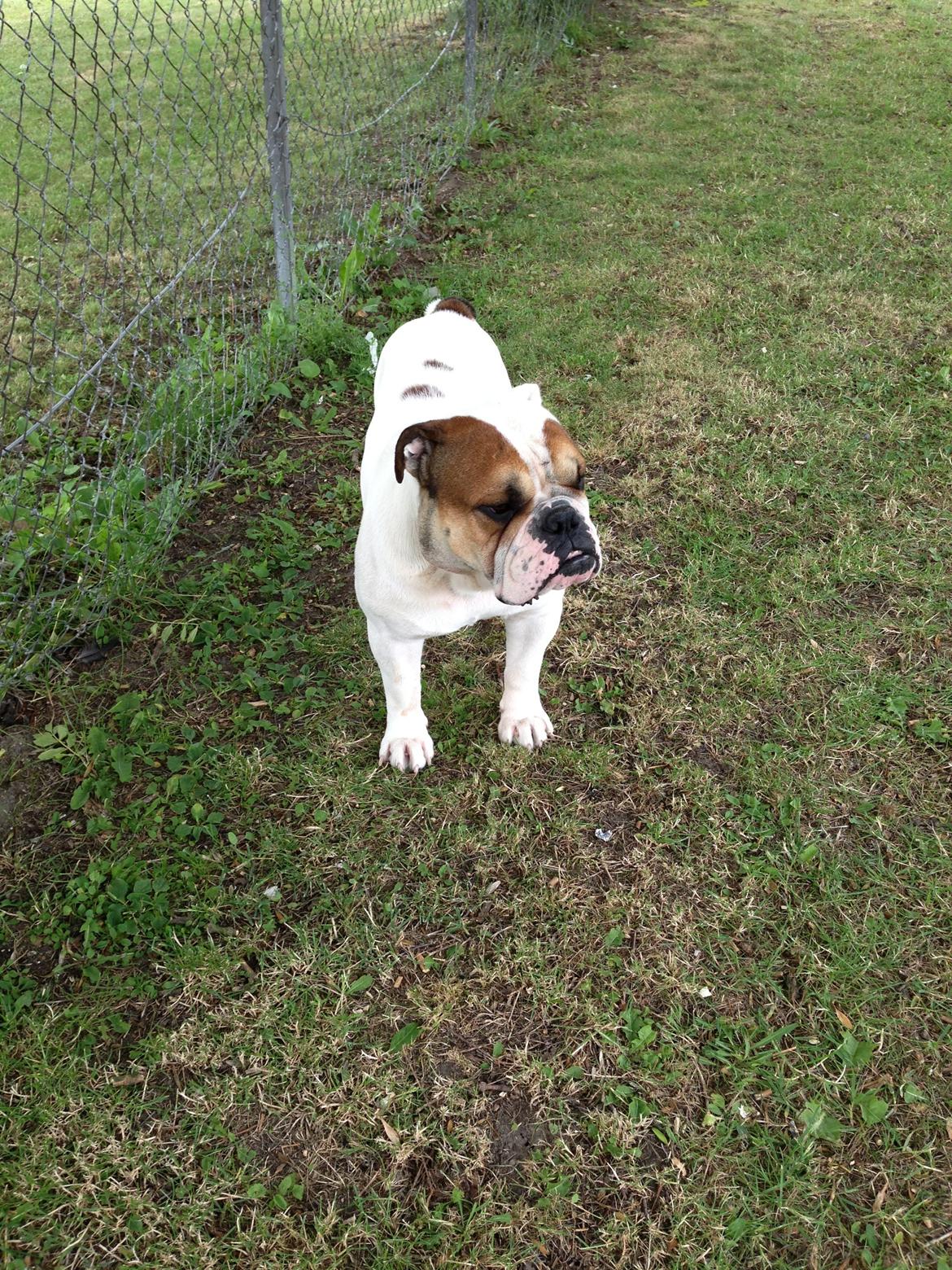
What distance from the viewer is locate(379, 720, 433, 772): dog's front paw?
10.6 feet

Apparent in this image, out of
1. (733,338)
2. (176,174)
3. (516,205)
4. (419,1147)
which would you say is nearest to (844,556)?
(733,338)

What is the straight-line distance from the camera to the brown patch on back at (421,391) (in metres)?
2.98

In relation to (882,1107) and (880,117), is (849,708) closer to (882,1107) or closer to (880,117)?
(882,1107)

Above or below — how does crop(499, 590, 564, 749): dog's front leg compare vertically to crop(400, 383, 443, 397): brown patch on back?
below

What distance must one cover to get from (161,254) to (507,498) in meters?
4.38

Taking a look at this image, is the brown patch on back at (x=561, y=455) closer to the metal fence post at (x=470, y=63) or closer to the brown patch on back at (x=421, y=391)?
the brown patch on back at (x=421, y=391)

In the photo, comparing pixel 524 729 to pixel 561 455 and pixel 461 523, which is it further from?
pixel 561 455

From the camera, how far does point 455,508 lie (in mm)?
2490

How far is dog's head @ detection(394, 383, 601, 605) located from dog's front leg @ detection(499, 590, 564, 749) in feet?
1.36

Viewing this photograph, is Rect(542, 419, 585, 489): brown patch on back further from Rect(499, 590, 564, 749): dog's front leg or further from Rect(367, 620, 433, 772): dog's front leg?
Rect(367, 620, 433, 772): dog's front leg

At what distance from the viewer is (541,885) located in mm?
2904

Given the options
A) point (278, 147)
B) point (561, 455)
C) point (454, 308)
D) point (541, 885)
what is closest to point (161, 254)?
point (278, 147)

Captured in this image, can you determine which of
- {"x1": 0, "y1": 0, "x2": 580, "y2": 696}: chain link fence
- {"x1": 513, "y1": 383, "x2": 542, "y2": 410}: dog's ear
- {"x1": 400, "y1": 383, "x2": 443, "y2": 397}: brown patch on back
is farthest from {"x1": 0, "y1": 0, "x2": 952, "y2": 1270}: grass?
{"x1": 513, "y1": 383, "x2": 542, "y2": 410}: dog's ear

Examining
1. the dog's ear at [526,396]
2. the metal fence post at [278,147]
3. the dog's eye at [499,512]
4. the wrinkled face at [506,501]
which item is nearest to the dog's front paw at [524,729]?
the wrinkled face at [506,501]
